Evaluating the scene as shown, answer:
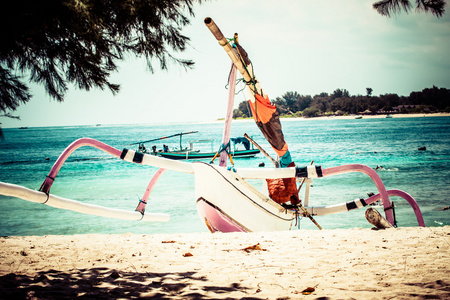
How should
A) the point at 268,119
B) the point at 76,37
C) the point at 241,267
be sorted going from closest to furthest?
the point at 76,37
the point at 241,267
the point at 268,119

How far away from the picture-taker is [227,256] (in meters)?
4.21

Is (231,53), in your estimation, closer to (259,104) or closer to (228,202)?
(259,104)

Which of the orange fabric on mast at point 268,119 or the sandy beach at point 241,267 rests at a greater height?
the orange fabric on mast at point 268,119

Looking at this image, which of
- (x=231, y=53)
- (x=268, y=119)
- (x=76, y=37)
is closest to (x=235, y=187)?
(x=268, y=119)

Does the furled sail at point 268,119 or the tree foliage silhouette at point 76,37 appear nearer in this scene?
the tree foliage silhouette at point 76,37

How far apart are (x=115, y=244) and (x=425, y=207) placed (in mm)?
11366

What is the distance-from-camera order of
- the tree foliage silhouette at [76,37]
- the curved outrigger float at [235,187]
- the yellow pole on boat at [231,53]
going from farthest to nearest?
the yellow pole on boat at [231,53], the curved outrigger float at [235,187], the tree foliage silhouette at [76,37]

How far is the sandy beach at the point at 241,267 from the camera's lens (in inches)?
116

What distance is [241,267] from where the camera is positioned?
12.2 feet

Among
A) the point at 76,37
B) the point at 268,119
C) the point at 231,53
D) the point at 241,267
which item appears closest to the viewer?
the point at 76,37

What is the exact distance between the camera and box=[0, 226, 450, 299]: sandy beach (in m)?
2.95

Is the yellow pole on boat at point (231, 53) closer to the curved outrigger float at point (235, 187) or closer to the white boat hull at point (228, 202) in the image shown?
the curved outrigger float at point (235, 187)

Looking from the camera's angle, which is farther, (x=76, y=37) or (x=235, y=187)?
(x=235, y=187)

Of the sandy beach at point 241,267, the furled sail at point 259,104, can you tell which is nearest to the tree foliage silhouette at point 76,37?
the sandy beach at point 241,267
